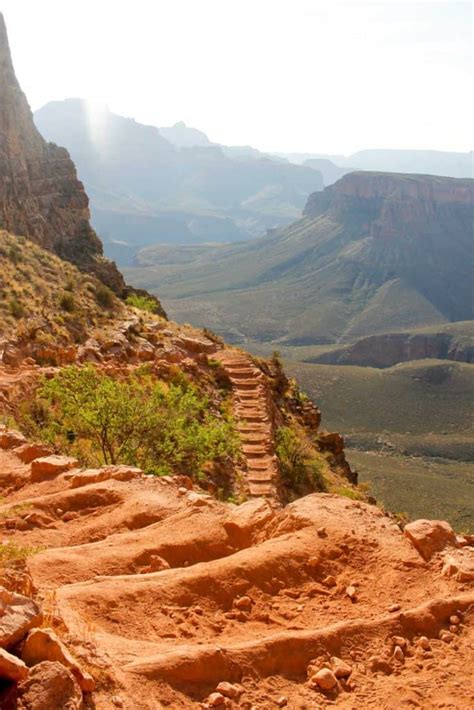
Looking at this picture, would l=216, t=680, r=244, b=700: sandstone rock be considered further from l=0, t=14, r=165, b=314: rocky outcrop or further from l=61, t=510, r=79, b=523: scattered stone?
l=0, t=14, r=165, b=314: rocky outcrop

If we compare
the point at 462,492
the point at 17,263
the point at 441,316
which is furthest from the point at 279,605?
the point at 441,316

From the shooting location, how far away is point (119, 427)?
14.8 metres

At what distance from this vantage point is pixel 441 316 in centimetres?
15400

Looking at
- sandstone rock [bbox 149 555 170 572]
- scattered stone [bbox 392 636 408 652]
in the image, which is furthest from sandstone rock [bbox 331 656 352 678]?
sandstone rock [bbox 149 555 170 572]

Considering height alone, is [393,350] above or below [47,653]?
below

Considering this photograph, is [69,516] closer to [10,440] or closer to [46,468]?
[46,468]

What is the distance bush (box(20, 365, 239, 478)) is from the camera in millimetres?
14789

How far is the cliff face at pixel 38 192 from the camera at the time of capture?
124ft

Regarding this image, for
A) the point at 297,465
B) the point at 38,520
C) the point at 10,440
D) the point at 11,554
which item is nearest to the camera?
the point at 11,554

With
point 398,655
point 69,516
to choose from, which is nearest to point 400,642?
point 398,655

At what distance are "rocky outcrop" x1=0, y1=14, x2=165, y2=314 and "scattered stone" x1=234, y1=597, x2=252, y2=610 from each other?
1217 inches

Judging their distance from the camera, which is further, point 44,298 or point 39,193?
point 39,193

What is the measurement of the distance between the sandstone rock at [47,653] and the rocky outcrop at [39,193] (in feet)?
107

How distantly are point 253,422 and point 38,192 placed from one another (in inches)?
1003
